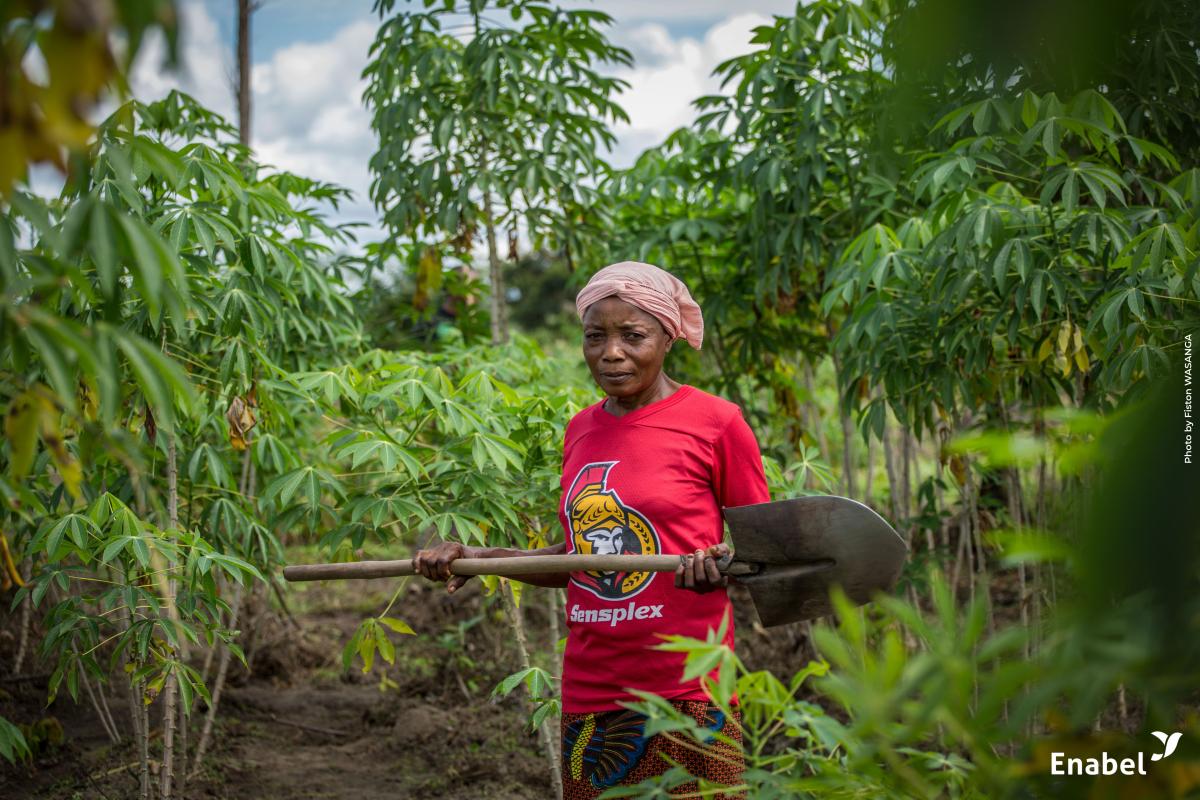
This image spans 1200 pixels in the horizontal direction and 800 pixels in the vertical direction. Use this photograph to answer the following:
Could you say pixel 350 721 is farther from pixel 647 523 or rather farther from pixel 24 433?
pixel 24 433

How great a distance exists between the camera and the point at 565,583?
2088mm

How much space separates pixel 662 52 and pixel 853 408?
250 centimetres

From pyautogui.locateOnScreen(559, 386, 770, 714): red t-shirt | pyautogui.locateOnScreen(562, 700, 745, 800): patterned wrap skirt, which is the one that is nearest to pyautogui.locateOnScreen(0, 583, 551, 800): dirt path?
pyautogui.locateOnScreen(562, 700, 745, 800): patterned wrap skirt

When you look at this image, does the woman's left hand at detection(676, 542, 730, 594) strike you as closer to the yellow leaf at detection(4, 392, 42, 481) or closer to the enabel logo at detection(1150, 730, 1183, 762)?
the enabel logo at detection(1150, 730, 1183, 762)

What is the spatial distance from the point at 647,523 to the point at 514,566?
10.7 inches

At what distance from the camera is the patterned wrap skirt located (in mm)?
1815

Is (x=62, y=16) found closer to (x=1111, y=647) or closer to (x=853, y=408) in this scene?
(x=1111, y=647)

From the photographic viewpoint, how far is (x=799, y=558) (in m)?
1.77

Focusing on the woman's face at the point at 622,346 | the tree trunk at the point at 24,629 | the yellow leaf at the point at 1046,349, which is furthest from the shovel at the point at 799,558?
the tree trunk at the point at 24,629

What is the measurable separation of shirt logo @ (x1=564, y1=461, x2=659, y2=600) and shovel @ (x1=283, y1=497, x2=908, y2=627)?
6cm

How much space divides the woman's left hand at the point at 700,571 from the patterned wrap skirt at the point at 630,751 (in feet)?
0.78

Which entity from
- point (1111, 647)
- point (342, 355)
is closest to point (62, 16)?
point (1111, 647)

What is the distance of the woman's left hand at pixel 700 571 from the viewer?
1717 mm

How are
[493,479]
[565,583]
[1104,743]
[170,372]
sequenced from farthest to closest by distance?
1. [493,479]
2. [565,583]
3. [170,372]
4. [1104,743]
